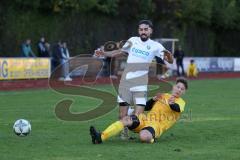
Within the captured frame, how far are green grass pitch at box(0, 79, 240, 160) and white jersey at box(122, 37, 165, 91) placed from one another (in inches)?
50.8

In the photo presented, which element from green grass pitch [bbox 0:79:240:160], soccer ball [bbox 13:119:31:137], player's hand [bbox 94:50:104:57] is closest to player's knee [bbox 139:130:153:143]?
green grass pitch [bbox 0:79:240:160]

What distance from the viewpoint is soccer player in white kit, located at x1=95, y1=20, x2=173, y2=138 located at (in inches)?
503

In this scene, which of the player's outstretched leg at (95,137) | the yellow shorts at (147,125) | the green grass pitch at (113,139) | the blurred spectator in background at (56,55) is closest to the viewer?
the green grass pitch at (113,139)

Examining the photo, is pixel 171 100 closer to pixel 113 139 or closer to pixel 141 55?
pixel 141 55

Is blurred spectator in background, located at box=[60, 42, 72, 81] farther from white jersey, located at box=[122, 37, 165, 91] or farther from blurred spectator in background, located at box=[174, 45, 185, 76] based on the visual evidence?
white jersey, located at box=[122, 37, 165, 91]

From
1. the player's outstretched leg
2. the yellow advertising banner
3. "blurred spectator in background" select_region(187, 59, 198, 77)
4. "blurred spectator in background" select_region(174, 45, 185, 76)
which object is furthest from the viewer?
"blurred spectator in background" select_region(187, 59, 198, 77)

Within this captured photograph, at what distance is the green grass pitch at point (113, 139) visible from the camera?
35.1 feet

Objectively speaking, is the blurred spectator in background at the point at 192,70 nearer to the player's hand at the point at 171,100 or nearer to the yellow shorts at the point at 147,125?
the player's hand at the point at 171,100

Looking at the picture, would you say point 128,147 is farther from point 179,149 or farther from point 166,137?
point 166,137

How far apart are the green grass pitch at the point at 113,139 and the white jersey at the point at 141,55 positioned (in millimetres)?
1290

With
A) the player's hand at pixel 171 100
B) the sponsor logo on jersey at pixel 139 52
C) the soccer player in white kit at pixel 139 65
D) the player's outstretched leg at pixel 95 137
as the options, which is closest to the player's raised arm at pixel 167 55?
the soccer player in white kit at pixel 139 65

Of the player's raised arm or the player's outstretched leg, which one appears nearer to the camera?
the player's outstretched leg

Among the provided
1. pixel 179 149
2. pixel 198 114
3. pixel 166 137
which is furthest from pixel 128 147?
pixel 198 114

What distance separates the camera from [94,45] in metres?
49.6
